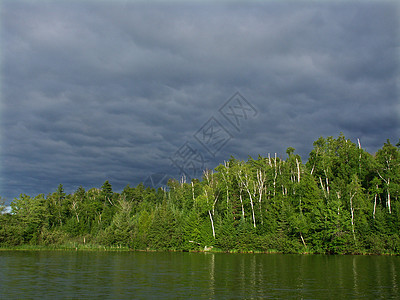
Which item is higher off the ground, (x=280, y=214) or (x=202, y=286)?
(x=280, y=214)

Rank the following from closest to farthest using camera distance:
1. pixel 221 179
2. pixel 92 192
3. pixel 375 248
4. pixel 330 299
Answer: pixel 330 299 → pixel 375 248 → pixel 221 179 → pixel 92 192

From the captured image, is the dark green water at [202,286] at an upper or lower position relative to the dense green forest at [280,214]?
lower

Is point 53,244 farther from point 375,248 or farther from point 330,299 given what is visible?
point 330,299

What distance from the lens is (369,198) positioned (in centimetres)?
7906

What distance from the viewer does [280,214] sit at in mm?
78625

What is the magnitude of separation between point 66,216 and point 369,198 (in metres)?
96.1

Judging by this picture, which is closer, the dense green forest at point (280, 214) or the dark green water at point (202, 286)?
the dark green water at point (202, 286)

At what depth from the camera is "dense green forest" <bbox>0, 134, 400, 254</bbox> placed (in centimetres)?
6850

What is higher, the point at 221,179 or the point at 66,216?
the point at 221,179

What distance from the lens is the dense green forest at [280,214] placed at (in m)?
68.5

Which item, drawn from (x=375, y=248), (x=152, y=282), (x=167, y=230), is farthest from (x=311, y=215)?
(x=152, y=282)

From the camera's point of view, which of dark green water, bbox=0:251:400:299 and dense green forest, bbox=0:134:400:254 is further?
dense green forest, bbox=0:134:400:254

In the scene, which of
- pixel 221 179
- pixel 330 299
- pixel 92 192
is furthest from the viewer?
pixel 92 192

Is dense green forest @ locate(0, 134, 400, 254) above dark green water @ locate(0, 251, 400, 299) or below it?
above
